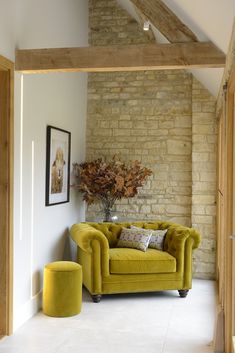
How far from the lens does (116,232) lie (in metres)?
5.79

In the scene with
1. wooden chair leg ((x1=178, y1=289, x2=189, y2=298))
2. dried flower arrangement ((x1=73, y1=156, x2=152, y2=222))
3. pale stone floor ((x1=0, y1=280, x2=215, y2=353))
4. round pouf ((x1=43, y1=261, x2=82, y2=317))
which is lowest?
pale stone floor ((x1=0, y1=280, x2=215, y2=353))

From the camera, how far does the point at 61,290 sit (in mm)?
4418

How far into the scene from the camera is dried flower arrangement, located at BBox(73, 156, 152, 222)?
19.4 feet

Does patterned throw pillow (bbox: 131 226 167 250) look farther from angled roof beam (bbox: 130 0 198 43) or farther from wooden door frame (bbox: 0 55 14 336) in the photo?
angled roof beam (bbox: 130 0 198 43)

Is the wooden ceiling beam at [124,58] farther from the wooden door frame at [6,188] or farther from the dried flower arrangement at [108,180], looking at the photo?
the dried flower arrangement at [108,180]

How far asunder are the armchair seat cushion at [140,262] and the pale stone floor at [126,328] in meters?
0.37

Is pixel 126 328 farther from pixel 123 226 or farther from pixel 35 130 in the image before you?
pixel 35 130

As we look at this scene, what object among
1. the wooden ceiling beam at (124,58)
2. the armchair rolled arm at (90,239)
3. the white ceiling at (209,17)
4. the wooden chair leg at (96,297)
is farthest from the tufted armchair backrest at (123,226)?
the wooden ceiling beam at (124,58)

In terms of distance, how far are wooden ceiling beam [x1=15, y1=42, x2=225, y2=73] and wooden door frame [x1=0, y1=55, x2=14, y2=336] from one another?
22 centimetres

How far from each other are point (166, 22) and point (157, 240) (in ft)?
8.74

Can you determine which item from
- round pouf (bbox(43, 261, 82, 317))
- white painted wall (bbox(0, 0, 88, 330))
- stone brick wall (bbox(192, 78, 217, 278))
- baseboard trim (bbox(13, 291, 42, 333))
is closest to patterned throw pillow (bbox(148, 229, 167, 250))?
stone brick wall (bbox(192, 78, 217, 278))

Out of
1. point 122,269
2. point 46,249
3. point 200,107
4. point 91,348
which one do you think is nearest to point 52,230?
point 46,249

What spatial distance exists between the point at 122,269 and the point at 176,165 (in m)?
2.00

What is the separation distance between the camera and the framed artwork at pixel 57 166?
5.00 m
